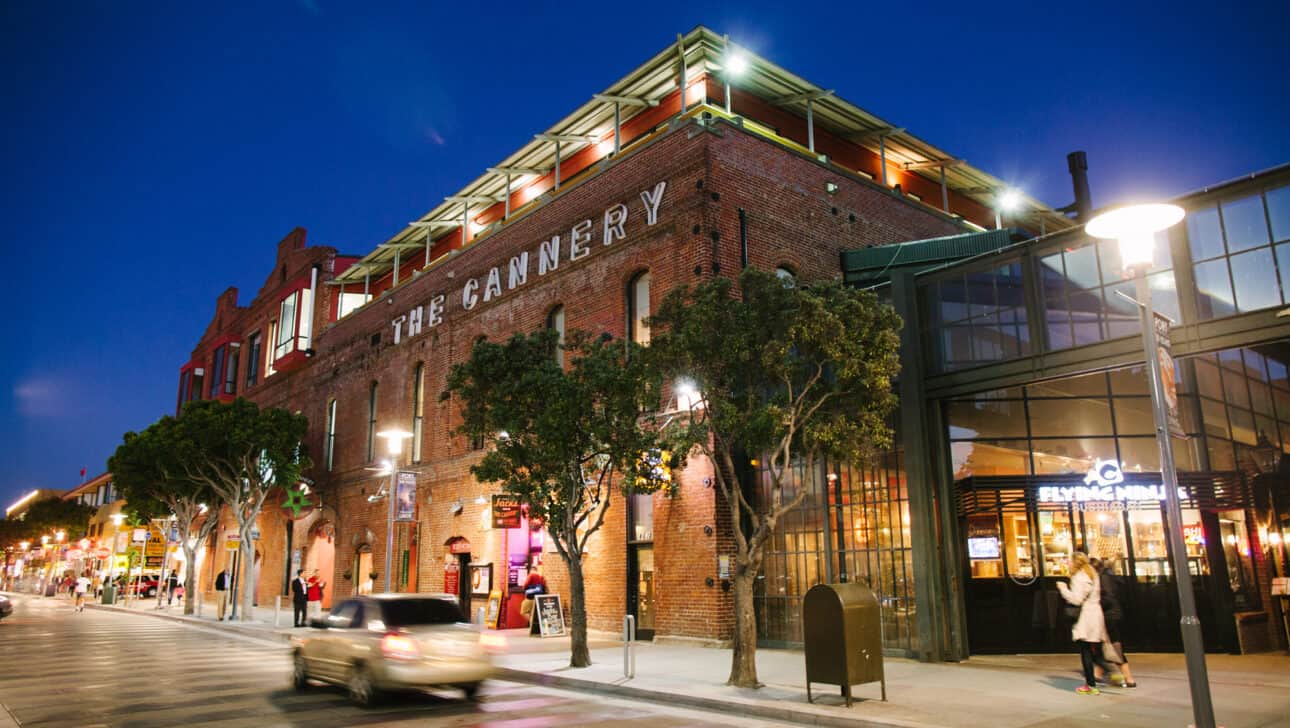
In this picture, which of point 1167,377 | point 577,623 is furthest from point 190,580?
point 1167,377

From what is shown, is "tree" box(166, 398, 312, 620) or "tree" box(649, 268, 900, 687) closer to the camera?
"tree" box(649, 268, 900, 687)

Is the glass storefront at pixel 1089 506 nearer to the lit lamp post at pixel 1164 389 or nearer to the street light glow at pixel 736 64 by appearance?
the lit lamp post at pixel 1164 389

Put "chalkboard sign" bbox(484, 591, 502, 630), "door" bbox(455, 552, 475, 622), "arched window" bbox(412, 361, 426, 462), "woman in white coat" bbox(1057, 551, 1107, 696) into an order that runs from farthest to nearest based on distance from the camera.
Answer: "arched window" bbox(412, 361, 426, 462)
"door" bbox(455, 552, 475, 622)
"chalkboard sign" bbox(484, 591, 502, 630)
"woman in white coat" bbox(1057, 551, 1107, 696)

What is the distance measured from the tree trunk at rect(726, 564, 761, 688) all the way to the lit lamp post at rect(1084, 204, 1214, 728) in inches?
225

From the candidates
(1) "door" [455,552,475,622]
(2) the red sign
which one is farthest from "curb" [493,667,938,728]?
(1) "door" [455,552,475,622]

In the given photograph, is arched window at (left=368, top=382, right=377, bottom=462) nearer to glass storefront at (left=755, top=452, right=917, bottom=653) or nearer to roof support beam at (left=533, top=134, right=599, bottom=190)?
roof support beam at (left=533, top=134, right=599, bottom=190)

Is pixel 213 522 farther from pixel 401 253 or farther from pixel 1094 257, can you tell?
pixel 1094 257

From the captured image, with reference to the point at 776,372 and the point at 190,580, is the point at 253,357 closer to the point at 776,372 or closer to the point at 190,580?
the point at 190,580

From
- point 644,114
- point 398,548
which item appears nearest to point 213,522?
point 398,548

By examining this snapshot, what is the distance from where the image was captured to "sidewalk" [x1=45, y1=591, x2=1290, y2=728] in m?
10.3

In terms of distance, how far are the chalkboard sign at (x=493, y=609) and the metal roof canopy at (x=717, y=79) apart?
43.0 ft

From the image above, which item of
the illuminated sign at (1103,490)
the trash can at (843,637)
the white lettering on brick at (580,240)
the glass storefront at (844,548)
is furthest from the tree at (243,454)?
the illuminated sign at (1103,490)

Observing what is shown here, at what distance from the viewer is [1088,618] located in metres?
11.9

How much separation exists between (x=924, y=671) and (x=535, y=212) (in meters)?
17.3
